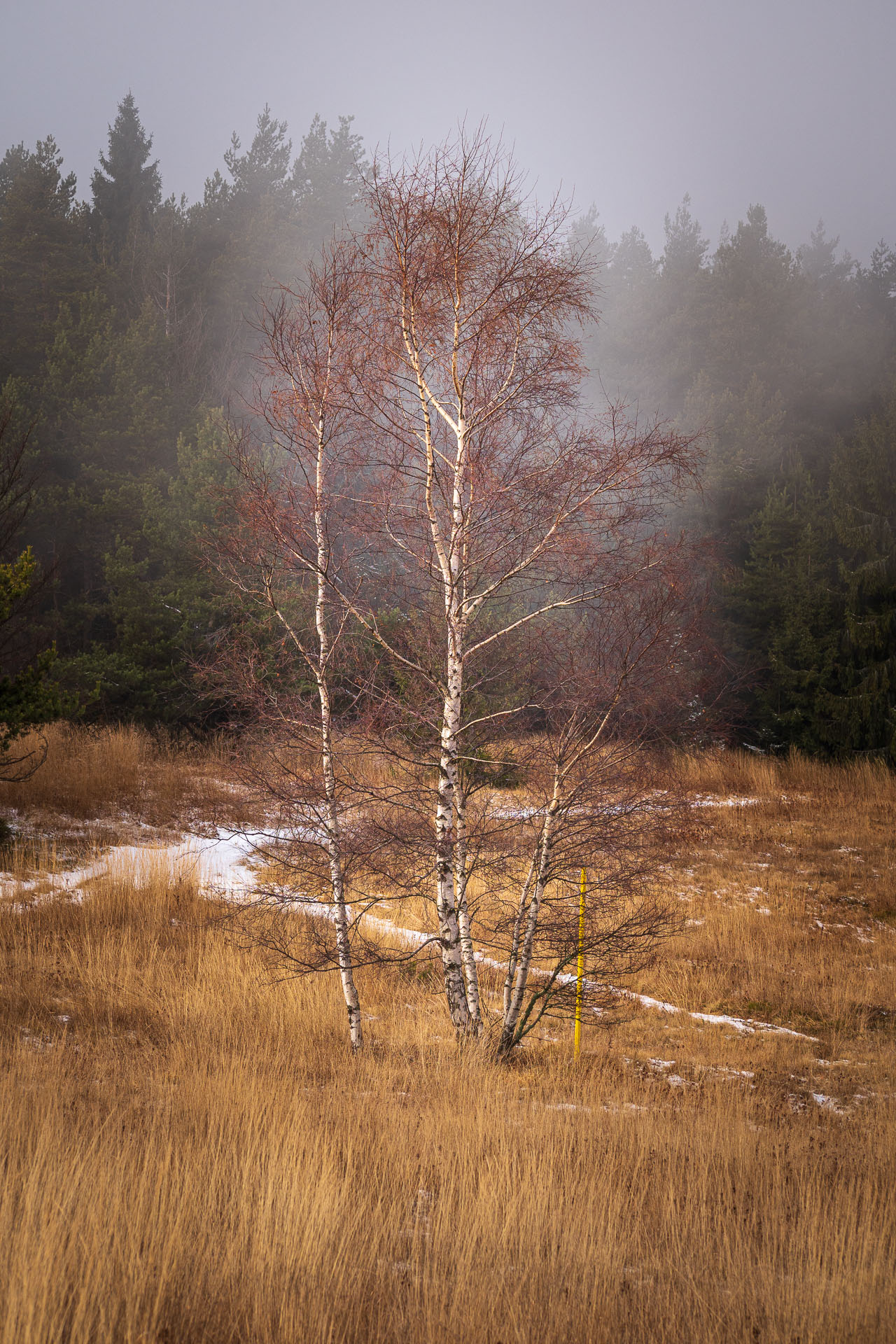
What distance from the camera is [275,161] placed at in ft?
133

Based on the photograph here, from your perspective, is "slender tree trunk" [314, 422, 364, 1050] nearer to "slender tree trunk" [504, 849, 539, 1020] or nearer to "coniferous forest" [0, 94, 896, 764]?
"slender tree trunk" [504, 849, 539, 1020]

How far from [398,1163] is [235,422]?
2198 cm

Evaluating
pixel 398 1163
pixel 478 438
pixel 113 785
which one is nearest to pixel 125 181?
pixel 113 785

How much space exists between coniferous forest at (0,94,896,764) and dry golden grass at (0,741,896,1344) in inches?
165

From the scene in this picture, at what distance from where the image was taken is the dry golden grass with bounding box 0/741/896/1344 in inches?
116

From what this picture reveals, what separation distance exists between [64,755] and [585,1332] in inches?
528

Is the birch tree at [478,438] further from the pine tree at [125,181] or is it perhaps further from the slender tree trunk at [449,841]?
the pine tree at [125,181]

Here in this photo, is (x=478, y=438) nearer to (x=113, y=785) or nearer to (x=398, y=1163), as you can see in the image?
(x=398, y=1163)

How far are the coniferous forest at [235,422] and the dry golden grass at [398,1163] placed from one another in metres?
4.20

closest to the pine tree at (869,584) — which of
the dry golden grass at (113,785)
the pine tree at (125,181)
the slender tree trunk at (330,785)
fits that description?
the dry golden grass at (113,785)

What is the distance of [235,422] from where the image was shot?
2345cm

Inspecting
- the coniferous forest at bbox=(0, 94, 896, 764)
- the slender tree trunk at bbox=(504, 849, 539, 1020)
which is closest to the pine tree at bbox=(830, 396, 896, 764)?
the coniferous forest at bbox=(0, 94, 896, 764)

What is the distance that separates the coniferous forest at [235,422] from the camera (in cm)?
1773

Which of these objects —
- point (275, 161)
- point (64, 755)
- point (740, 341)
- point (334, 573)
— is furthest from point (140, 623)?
point (275, 161)
